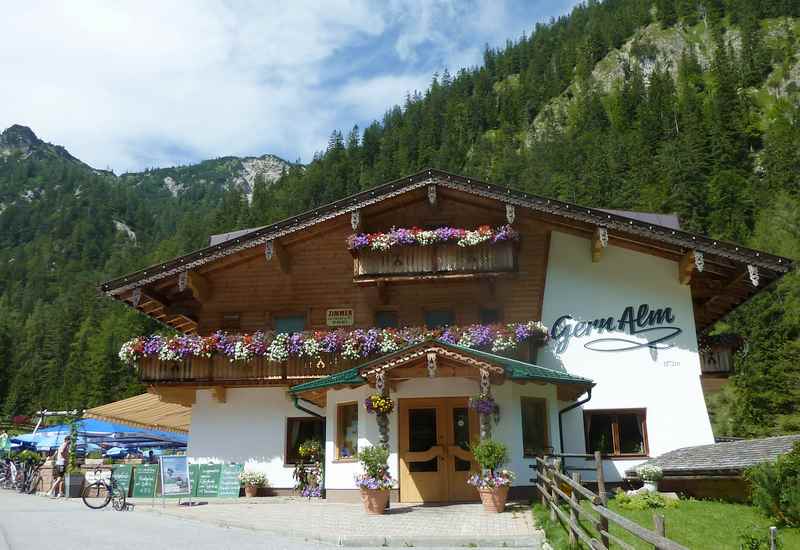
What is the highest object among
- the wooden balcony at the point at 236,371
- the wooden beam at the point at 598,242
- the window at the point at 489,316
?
the wooden beam at the point at 598,242

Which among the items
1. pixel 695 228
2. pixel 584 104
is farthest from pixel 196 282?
pixel 584 104

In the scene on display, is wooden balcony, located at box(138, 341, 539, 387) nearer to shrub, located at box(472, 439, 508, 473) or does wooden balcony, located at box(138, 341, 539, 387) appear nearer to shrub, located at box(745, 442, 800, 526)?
shrub, located at box(472, 439, 508, 473)

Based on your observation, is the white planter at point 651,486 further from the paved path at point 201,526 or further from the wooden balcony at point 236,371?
the wooden balcony at point 236,371

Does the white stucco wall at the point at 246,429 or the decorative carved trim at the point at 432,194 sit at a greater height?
the decorative carved trim at the point at 432,194

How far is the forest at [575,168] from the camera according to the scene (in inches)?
2469

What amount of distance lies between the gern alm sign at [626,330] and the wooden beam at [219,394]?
29.6ft

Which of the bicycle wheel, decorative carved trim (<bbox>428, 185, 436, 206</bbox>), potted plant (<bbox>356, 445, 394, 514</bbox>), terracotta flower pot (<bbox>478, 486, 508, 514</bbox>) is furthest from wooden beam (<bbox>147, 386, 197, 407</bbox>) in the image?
terracotta flower pot (<bbox>478, 486, 508, 514</bbox>)

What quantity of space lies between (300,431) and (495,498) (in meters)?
7.60

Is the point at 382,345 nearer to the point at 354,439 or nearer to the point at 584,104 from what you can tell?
the point at 354,439

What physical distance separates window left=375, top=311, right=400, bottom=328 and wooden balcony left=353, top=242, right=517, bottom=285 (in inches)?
49.2

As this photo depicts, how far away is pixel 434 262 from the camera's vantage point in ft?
63.4

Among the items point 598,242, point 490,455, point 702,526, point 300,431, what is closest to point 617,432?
point 598,242

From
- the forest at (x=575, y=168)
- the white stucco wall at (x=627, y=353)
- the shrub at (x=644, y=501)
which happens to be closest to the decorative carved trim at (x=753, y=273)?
the white stucco wall at (x=627, y=353)

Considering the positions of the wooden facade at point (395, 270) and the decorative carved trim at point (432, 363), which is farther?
the wooden facade at point (395, 270)
